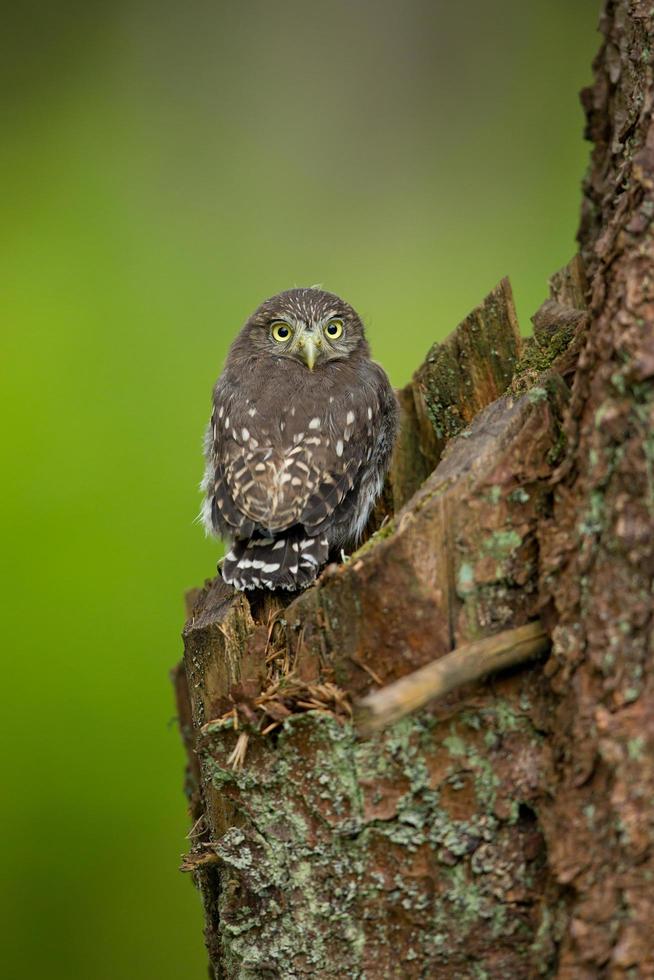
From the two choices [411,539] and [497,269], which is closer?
[411,539]

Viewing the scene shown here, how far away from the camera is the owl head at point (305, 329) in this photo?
4012mm

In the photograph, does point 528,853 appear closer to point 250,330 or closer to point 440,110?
point 250,330

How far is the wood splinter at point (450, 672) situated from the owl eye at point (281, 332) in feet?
7.51

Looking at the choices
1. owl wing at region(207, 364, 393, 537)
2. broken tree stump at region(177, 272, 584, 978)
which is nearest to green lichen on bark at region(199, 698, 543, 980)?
broken tree stump at region(177, 272, 584, 978)

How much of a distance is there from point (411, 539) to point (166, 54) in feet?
15.8

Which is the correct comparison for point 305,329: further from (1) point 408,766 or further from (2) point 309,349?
(1) point 408,766

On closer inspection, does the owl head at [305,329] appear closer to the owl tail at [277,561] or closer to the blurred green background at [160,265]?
the owl tail at [277,561]

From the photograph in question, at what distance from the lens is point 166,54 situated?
595 cm

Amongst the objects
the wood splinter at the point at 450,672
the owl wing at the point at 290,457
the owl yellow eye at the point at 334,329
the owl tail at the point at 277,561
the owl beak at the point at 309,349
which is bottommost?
the wood splinter at the point at 450,672

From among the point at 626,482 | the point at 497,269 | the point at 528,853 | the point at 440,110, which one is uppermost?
the point at 440,110

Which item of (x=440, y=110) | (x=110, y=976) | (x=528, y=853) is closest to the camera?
(x=528, y=853)

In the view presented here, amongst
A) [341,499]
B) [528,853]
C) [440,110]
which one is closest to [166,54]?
[440,110]

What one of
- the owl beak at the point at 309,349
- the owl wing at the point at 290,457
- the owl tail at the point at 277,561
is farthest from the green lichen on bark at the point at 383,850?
the owl beak at the point at 309,349

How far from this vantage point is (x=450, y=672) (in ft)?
5.91
